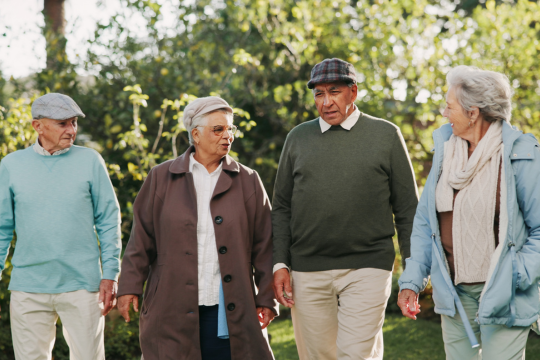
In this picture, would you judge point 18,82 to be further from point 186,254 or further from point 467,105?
point 467,105

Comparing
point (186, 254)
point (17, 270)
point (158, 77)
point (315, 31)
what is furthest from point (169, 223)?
point (315, 31)

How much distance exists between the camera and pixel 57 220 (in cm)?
381

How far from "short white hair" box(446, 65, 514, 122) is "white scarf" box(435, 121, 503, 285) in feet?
0.21

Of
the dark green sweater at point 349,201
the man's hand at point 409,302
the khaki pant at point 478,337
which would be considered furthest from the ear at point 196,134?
the khaki pant at point 478,337

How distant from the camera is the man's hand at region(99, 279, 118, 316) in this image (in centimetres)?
385

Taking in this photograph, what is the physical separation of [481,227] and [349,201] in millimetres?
969

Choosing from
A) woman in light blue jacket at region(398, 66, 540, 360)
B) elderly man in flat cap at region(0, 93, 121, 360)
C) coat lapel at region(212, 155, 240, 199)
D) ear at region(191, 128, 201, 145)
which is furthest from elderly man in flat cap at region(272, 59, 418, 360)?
elderly man in flat cap at region(0, 93, 121, 360)

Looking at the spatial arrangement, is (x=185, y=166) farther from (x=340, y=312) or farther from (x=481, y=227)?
(x=481, y=227)

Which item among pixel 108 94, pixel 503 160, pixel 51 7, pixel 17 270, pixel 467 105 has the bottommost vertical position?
pixel 17 270

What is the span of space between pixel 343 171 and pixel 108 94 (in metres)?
5.26

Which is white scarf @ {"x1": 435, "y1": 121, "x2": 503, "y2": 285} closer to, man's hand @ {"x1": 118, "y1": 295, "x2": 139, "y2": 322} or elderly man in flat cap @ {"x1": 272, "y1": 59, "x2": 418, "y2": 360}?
elderly man in flat cap @ {"x1": 272, "y1": 59, "x2": 418, "y2": 360}

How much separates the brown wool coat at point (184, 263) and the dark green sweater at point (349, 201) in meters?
0.28

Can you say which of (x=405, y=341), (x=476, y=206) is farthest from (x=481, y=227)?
(x=405, y=341)

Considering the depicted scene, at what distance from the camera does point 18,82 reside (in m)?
7.99
